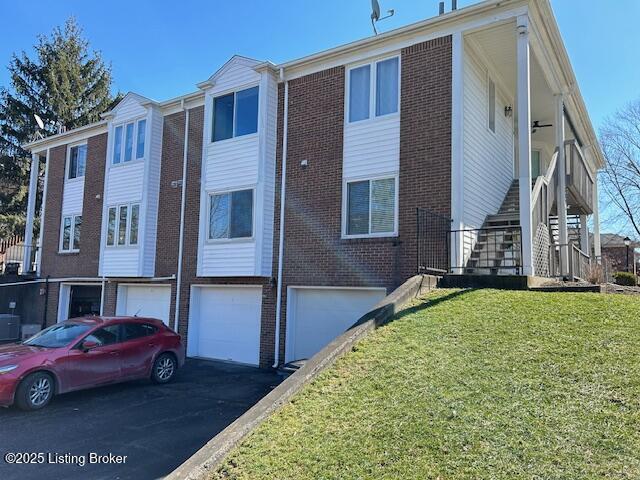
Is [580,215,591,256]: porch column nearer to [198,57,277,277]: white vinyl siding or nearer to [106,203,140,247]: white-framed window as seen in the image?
[198,57,277,277]: white vinyl siding

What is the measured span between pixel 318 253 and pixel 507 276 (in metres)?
4.80

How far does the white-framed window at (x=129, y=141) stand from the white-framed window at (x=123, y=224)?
171 cm

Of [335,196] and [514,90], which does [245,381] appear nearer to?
[335,196]

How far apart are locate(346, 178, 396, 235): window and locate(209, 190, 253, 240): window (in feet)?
9.92

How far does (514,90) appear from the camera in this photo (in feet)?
48.0

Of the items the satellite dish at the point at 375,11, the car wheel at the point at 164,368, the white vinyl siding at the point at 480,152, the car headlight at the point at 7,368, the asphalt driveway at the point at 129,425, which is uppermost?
the satellite dish at the point at 375,11

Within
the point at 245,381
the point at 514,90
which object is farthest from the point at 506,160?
the point at 245,381

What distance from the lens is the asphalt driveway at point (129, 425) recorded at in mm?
5973

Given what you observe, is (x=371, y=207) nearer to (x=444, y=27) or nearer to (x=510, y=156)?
(x=444, y=27)

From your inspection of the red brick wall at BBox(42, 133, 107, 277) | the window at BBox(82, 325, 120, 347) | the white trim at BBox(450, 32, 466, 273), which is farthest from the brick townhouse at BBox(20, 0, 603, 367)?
the window at BBox(82, 325, 120, 347)

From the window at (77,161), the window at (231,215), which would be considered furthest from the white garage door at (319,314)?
the window at (77,161)

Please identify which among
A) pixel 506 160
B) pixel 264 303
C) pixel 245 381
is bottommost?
pixel 245 381

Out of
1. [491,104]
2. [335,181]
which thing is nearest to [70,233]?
[335,181]

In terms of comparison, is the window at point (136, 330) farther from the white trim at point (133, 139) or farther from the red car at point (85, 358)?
the white trim at point (133, 139)
